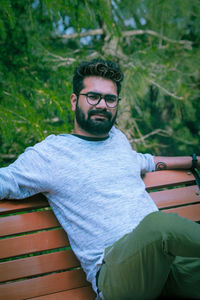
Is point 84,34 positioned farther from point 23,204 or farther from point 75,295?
point 75,295

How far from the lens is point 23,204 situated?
1.84m

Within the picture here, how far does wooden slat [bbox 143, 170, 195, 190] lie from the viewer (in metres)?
2.21

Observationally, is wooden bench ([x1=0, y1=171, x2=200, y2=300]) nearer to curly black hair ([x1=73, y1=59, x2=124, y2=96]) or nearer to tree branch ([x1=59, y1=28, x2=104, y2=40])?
curly black hair ([x1=73, y1=59, x2=124, y2=96])

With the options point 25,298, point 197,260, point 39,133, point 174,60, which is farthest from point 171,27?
point 25,298


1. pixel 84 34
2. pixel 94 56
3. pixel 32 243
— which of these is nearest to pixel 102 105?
pixel 32 243

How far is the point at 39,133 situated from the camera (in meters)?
2.49

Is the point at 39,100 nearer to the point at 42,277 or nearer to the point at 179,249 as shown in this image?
the point at 42,277

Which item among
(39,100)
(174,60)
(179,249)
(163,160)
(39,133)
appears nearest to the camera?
(179,249)

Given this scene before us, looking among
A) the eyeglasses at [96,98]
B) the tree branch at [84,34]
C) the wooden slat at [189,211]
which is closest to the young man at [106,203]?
the eyeglasses at [96,98]

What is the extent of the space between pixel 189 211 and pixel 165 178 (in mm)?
297

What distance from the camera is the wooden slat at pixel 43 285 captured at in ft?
5.71

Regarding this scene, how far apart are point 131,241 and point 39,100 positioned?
6.05 feet

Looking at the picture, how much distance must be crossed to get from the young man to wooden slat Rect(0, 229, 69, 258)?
153 mm

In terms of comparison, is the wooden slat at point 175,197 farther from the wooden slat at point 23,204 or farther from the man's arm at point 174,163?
the wooden slat at point 23,204
